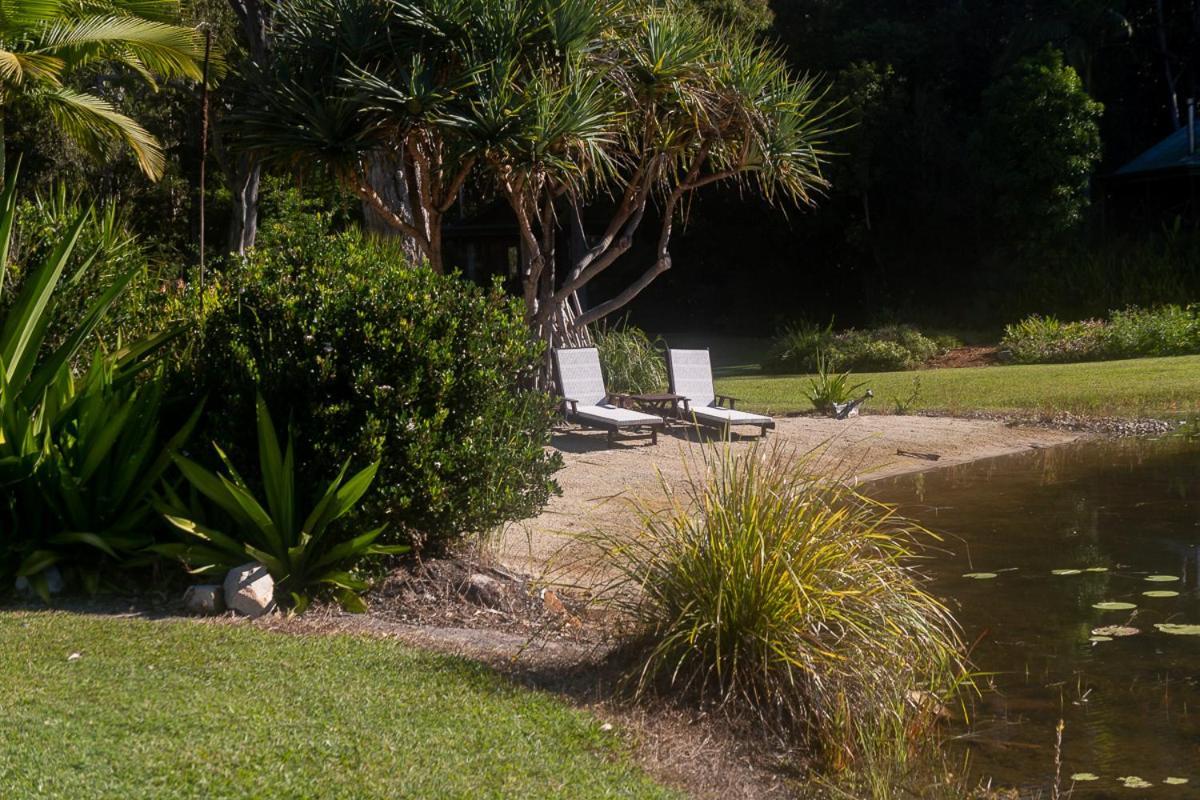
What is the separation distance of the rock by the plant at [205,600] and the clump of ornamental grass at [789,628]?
88.5 inches

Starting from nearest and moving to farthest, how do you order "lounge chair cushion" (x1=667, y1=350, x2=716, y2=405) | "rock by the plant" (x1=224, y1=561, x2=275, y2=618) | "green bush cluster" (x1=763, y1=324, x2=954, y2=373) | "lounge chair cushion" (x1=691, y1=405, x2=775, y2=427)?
"rock by the plant" (x1=224, y1=561, x2=275, y2=618) → "lounge chair cushion" (x1=691, y1=405, x2=775, y2=427) → "lounge chair cushion" (x1=667, y1=350, x2=716, y2=405) → "green bush cluster" (x1=763, y1=324, x2=954, y2=373)

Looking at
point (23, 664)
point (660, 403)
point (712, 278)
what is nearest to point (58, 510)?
point (23, 664)

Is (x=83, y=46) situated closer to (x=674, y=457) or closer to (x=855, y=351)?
(x=674, y=457)

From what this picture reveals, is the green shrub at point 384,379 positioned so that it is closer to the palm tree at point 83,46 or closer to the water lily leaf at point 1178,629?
the water lily leaf at point 1178,629

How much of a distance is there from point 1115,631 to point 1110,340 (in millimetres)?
17624

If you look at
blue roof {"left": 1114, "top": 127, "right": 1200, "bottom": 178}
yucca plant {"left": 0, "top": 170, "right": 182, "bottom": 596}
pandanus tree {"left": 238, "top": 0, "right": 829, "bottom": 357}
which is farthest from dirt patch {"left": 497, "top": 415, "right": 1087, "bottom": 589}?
blue roof {"left": 1114, "top": 127, "right": 1200, "bottom": 178}

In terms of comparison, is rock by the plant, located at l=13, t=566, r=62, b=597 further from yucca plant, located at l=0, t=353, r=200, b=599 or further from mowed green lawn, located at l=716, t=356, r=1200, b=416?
mowed green lawn, located at l=716, t=356, r=1200, b=416

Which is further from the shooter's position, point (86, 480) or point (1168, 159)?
point (1168, 159)

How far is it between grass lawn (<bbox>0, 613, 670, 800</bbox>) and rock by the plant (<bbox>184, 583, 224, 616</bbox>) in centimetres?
51

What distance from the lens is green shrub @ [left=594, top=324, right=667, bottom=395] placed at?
55.2ft

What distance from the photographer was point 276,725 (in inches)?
191

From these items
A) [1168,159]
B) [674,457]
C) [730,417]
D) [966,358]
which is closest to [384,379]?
[674,457]

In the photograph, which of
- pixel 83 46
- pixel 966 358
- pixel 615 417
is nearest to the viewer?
pixel 615 417

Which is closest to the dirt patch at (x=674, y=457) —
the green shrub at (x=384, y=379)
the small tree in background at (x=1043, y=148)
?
the green shrub at (x=384, y=379)
